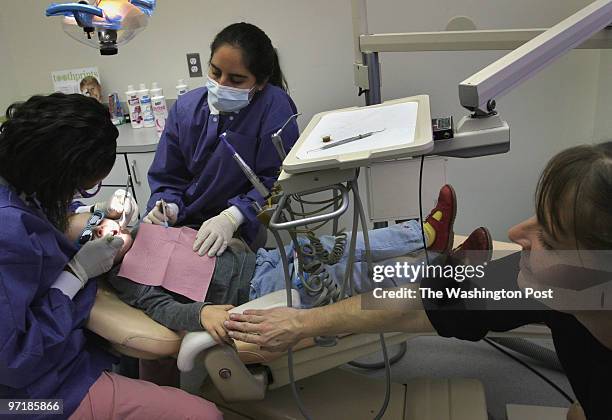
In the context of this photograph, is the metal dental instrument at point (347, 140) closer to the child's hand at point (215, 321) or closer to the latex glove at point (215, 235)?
the child's hand at point (215, 321)

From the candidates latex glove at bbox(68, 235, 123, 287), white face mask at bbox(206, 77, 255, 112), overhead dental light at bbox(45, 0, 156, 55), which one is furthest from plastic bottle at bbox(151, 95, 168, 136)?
latex glove at bbox(68, 235, 123, 287)

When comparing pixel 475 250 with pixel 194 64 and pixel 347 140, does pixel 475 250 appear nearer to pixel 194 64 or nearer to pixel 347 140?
pixel 347 140

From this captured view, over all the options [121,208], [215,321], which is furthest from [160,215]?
[215,321]

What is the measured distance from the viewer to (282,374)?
1.38 meters

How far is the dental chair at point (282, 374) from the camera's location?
4.14 ft

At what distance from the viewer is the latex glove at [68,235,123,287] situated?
4.33 feet

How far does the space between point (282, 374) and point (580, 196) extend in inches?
33.9

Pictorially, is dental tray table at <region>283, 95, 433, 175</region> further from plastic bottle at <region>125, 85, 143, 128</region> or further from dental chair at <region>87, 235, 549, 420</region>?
plastic bottle at <region>125, 85, 143, 128</region>

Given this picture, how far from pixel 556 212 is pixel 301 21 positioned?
→ 172 cm

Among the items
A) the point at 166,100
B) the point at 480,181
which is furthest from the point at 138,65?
the point at 480,181

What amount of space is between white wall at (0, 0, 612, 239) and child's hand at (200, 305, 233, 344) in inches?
53.9

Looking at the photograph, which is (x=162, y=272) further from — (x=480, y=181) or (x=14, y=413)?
(x=480, y=181)

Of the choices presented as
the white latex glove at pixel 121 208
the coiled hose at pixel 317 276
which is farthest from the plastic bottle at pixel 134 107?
the coiled hose at pixel 317 276

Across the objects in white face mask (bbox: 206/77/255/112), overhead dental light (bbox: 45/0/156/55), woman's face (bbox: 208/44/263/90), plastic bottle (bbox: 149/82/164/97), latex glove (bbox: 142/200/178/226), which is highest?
overhead dental light (bbox: 45/0/156/55)
